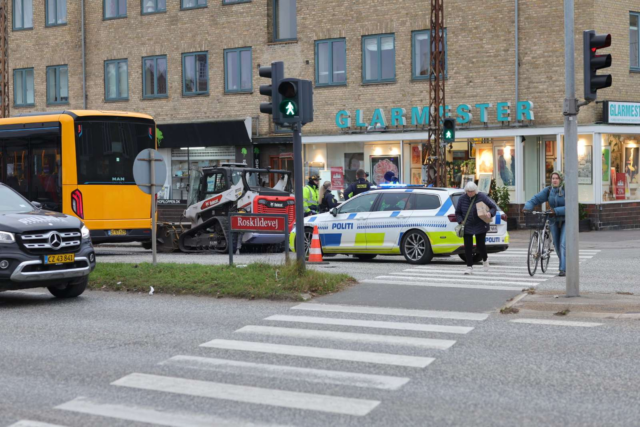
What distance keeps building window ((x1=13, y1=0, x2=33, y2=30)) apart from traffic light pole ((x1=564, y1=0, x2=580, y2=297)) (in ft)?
109

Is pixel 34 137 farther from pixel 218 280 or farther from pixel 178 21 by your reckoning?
pixel 178 21

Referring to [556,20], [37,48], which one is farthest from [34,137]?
[37,48]

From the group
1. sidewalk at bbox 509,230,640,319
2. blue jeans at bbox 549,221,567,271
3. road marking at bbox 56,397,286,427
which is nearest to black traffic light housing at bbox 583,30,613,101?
sidewalk at bbox 509,230,640,319

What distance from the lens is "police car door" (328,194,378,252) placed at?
18734mm

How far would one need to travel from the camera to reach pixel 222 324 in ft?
34.9

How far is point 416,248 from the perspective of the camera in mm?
18062

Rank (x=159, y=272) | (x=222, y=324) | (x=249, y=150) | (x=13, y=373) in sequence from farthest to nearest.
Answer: (x=249, y=150) → (x=159, y=272) → (x=222, y=324) → (x=13, y=373)

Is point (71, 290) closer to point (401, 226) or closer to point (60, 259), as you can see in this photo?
point (60, 259)

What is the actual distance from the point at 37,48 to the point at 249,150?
38.3 ft

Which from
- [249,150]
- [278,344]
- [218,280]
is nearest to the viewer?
[278,344]

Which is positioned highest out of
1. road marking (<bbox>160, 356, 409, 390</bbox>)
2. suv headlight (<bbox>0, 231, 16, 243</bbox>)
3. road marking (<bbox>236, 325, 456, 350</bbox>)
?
suv headlight (<bbox>0, 231, 16, 243</bbox>)

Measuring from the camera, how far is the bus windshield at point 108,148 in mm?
20953

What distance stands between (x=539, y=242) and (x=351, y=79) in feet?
58.1

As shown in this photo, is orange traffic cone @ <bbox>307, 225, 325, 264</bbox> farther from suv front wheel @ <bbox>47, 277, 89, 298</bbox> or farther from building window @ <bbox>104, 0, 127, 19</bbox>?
building window @ <bbox>104, 0, 127, 19</bbox>
